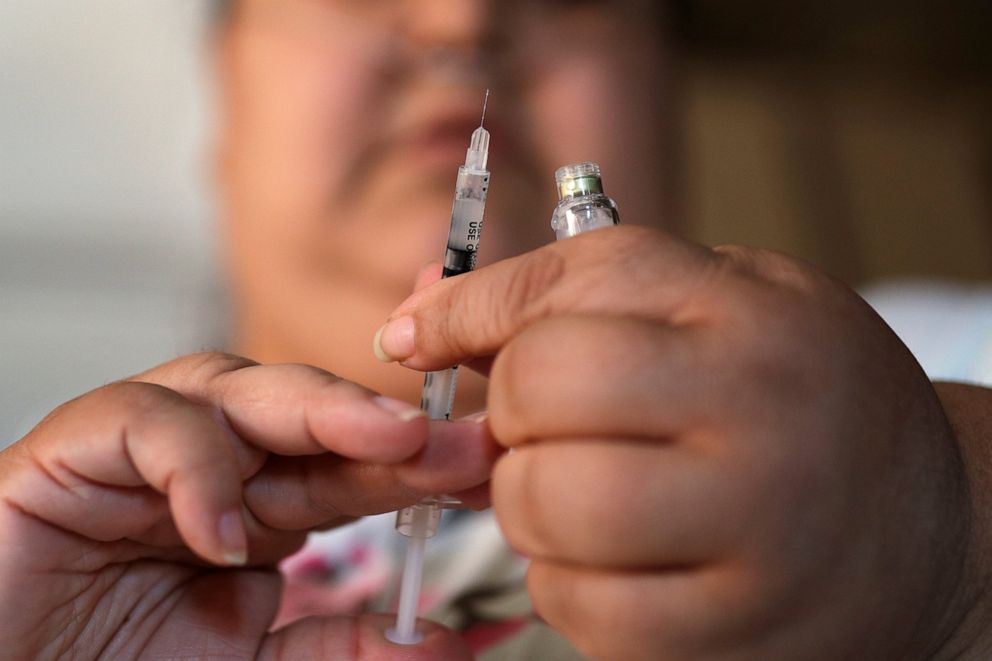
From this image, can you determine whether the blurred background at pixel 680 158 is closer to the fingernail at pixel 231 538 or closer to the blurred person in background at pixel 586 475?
the blurred person in background at pixel 586 475

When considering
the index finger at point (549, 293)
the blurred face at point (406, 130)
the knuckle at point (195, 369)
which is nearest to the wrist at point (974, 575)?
the index finger at point (549, 293)

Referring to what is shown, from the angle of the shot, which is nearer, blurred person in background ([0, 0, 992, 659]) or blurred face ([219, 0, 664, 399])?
blurred person in background ([0, 0, 992, 659])

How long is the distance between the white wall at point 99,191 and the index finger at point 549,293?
133 cm

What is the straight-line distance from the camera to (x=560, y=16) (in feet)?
3.74

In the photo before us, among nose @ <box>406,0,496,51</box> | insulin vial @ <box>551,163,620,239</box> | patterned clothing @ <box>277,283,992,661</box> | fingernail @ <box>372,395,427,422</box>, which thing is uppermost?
nose @ <box>406,0,496,51</box>

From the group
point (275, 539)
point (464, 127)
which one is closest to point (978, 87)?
point (464, 127)

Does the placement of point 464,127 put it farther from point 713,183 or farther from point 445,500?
point 713,183

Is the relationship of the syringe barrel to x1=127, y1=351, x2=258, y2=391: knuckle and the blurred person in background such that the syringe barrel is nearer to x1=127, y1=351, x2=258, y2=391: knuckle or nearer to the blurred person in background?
the blurred person in background

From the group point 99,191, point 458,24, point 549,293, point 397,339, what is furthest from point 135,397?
point 99,191

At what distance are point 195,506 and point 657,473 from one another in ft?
0.87

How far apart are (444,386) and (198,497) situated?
0.19 meters

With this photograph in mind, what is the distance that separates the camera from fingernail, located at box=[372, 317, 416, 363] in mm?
535

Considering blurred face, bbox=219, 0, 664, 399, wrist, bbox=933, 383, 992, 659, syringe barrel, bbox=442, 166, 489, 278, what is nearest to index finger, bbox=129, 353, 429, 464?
syringe barrel, bbox=442, 166, 489, 278

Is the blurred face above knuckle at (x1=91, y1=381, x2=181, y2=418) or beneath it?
above
